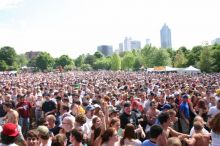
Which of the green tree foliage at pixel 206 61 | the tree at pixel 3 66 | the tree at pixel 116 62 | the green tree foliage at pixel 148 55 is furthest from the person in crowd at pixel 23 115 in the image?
the tree at pixel 116 62

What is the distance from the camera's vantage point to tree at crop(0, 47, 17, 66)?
152250 millimetres

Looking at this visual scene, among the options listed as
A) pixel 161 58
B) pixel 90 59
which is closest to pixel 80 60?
pixel 90 59

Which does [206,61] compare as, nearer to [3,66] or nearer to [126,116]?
[126,116]

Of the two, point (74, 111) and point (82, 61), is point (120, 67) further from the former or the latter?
point (74, 111)

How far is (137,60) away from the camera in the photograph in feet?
437

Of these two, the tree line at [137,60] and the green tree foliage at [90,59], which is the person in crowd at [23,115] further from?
the green tree foliage at [90,59]

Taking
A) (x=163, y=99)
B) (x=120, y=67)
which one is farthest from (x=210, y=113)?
(x=120, y=67)

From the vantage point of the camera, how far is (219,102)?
9.44 metres

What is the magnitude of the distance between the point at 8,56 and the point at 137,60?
5441 cm

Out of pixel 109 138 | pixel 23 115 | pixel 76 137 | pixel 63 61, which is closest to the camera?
pixel 76 137

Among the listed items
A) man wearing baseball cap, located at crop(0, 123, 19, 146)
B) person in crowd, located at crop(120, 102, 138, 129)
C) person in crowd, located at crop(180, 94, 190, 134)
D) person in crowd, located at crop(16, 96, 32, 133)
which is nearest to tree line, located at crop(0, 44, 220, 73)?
person in crowd, located at crop(180, 94, 190, 134)

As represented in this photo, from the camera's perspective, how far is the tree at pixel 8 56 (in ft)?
500

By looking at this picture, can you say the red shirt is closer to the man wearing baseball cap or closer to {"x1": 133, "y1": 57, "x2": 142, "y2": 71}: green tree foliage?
the man wearing baseball cap

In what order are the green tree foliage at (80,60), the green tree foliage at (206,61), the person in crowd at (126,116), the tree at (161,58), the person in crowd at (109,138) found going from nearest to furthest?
the person in crowd at (109,138) → the person in crowd at (126,116) → the green tree foliage at (206,61) → the tree at (161,58) → the green tree foliage at (80,60)
